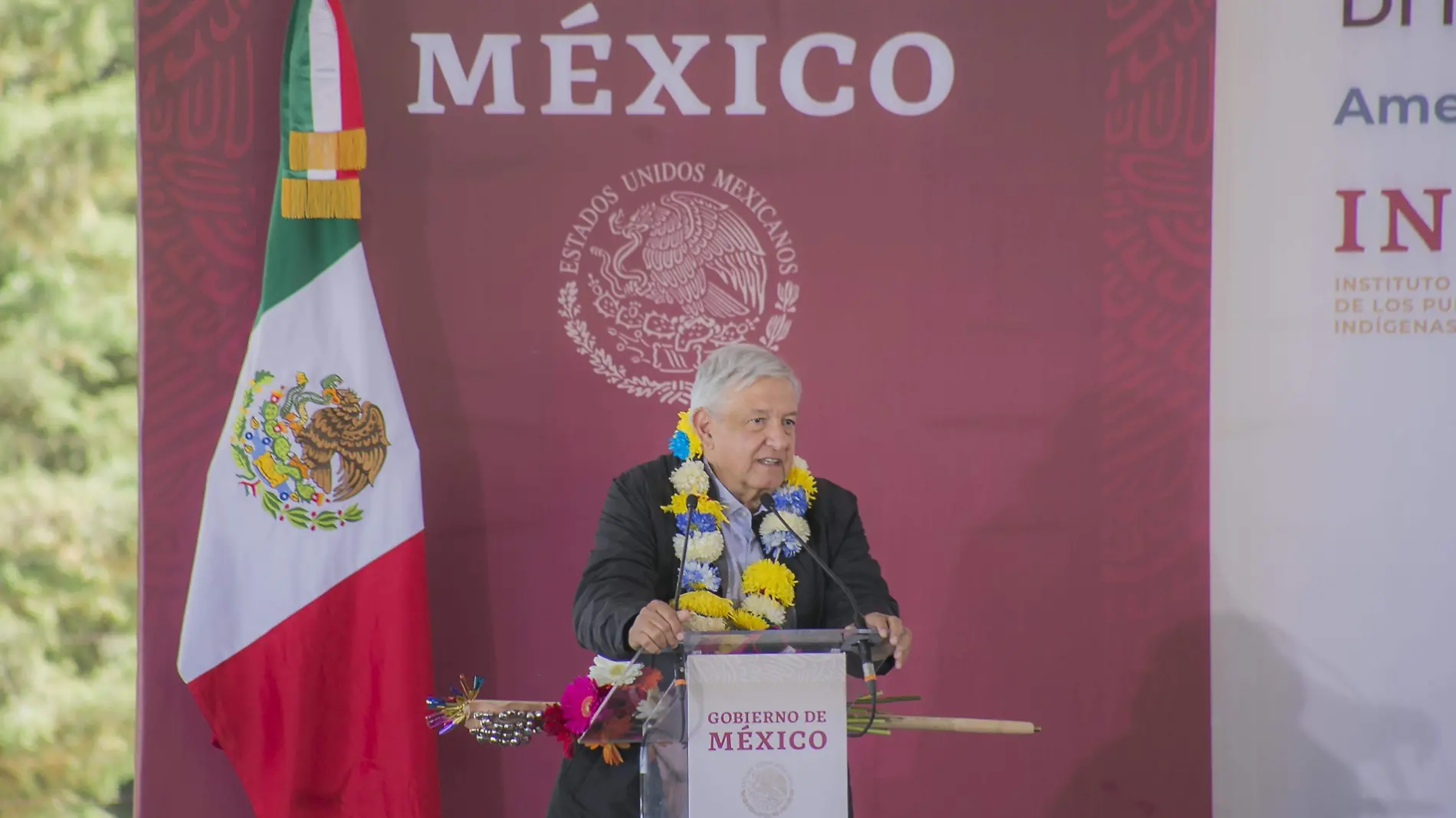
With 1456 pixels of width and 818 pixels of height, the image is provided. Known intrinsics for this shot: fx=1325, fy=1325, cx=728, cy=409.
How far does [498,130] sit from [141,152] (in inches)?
36.2

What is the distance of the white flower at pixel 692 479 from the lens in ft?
8.15

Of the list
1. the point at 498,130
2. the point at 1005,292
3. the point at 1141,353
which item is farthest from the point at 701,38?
the point at 1141,353

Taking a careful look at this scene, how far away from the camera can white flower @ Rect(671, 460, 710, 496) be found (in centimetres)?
248

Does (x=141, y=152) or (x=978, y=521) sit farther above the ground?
(x=141, y=152)

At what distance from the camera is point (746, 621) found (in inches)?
94.4

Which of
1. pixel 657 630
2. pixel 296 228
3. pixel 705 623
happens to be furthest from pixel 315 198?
pixel 657 630

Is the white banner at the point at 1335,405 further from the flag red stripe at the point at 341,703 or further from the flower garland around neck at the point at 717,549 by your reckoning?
the flag red stripe at the point at 341,703

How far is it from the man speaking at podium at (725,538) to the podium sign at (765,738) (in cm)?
29

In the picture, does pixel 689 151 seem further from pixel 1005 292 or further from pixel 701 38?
pixel 1005 292

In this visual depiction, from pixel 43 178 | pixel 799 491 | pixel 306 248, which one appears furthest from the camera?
pixel 43 178

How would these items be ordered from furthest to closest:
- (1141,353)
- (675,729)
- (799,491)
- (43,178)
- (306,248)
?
(43,178) < (1141,353) < (306,248) < (799,491) < (675,729)

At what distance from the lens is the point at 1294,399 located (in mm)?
3561

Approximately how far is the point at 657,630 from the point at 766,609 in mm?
401

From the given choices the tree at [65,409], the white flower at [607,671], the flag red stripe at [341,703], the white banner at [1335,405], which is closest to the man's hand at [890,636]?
the white flower at [607,671]
